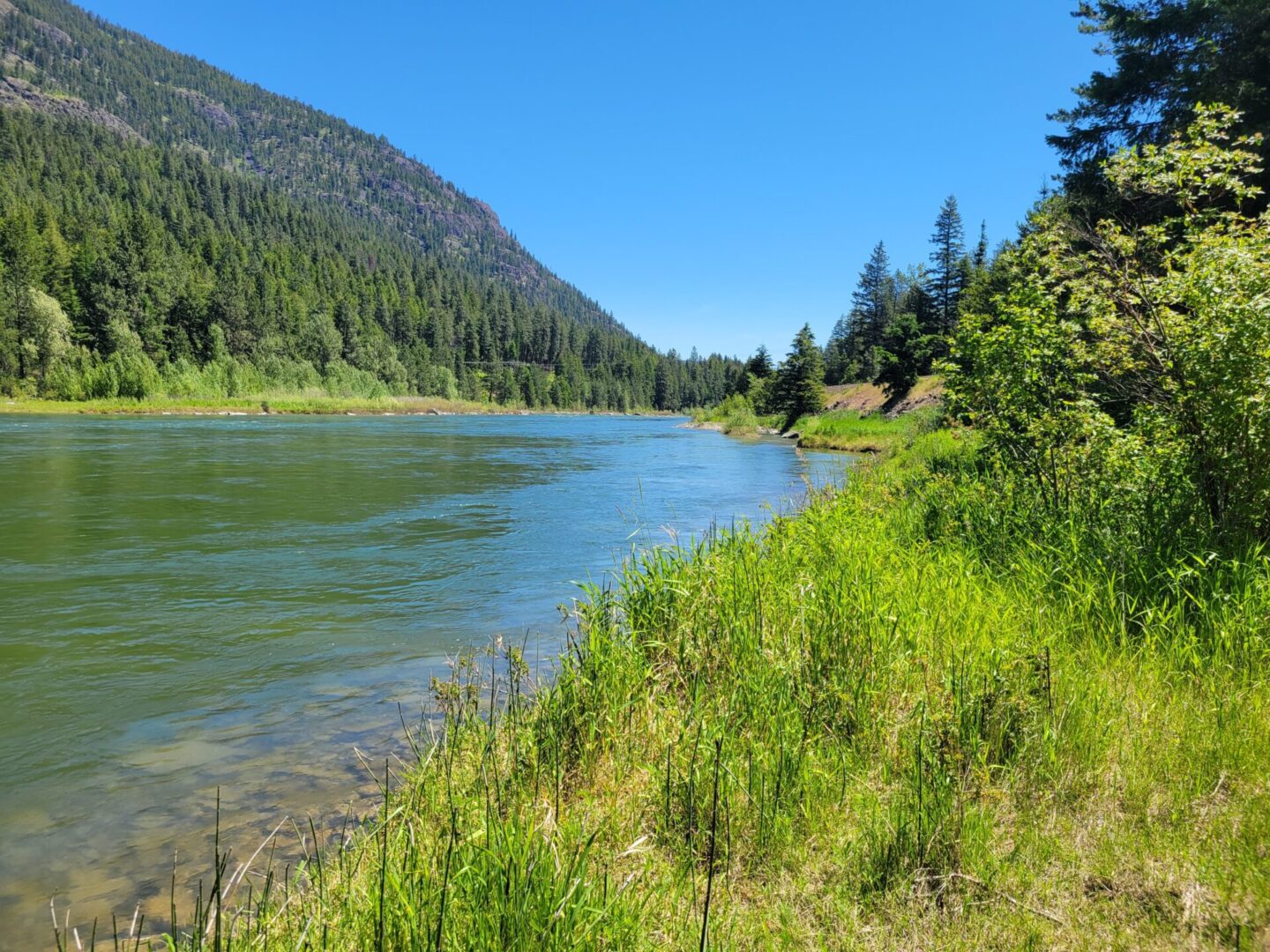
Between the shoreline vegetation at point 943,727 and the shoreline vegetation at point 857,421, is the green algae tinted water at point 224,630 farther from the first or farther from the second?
the shoreline vegetation at point 857,421

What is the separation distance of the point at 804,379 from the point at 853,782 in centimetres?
6301

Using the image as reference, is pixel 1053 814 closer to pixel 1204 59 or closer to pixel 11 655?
pixel 11 655

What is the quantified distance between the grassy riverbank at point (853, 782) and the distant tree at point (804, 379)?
58.8m

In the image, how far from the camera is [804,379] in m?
63.8

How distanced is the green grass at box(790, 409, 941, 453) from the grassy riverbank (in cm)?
2218

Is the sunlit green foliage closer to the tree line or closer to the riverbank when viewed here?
the riverbank

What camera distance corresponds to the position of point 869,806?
3170 millimetres

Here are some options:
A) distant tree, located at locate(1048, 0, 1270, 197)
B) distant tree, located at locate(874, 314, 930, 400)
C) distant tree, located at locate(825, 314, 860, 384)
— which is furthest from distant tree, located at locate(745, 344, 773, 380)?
distant tree, located at locate(1048, 0, 1270, 197)

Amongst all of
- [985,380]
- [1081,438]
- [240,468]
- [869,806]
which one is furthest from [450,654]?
[240,468]

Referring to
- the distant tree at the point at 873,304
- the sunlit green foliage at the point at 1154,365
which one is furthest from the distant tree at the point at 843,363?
the sunlit green foliage at the point at 1154,365

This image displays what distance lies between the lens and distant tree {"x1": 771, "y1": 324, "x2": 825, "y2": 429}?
205 feet

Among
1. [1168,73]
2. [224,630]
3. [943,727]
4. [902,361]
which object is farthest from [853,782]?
[902,361]

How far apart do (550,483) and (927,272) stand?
57.4 metres

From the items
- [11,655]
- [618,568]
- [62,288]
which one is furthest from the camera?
[62,288]
